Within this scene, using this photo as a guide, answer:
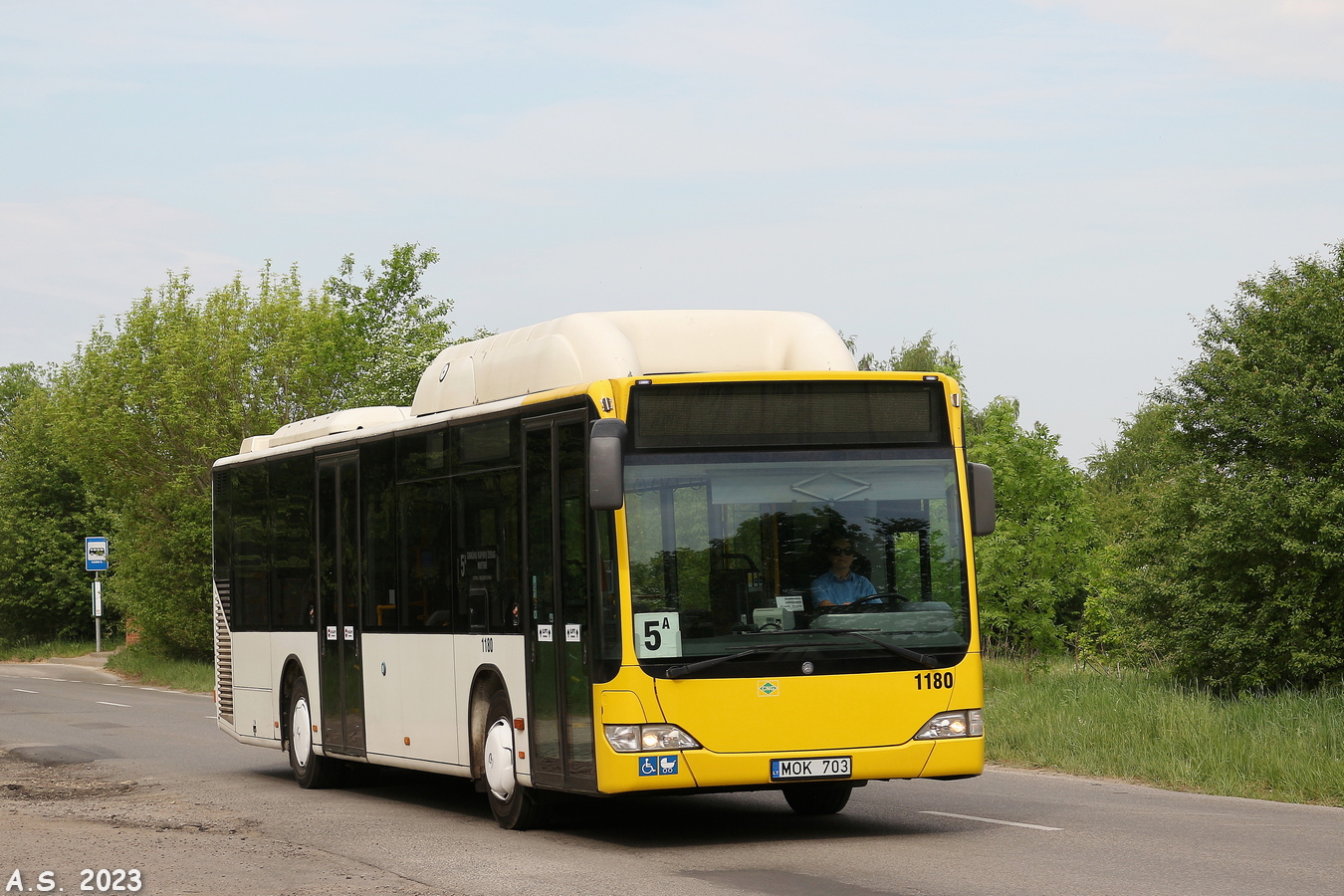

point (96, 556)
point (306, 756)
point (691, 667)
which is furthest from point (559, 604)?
point (96, 556)

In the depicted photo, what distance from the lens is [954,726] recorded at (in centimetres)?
1116

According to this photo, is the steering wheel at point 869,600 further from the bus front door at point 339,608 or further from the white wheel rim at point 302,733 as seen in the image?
the white wheel rim at point 302,733

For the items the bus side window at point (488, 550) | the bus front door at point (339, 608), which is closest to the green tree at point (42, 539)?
the bus front door at point (339, 608)

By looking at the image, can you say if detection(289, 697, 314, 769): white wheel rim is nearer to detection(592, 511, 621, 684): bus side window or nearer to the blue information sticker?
detection(592, 511, 621, 684): bus side window

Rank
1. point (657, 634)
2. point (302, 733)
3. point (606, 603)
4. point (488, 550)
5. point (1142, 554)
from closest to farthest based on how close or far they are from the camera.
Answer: point (657, 634) < point (606, 603) < point (488, 550) < point (302, 733) < point (1142, 554)

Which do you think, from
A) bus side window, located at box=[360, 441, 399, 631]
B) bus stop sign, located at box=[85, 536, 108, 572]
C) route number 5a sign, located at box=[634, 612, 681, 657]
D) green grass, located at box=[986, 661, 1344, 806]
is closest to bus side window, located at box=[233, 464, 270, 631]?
bus side window, located at box=[360, 441, 399, 631]

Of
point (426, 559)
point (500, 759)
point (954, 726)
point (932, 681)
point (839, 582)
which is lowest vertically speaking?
point (500, 759)

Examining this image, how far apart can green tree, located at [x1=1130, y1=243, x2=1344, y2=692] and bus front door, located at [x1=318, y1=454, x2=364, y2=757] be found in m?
12.1

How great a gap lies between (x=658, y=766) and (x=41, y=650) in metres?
58.7

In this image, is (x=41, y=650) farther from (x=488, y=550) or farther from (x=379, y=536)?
(x=488, y=550)

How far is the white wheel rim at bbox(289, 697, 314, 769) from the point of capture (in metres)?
16.6

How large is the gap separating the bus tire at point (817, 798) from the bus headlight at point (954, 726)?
1.76 m

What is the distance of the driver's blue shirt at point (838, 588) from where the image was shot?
10922 millimetres

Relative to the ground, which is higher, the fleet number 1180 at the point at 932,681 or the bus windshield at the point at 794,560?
the bus windshield at the point at 794,560
